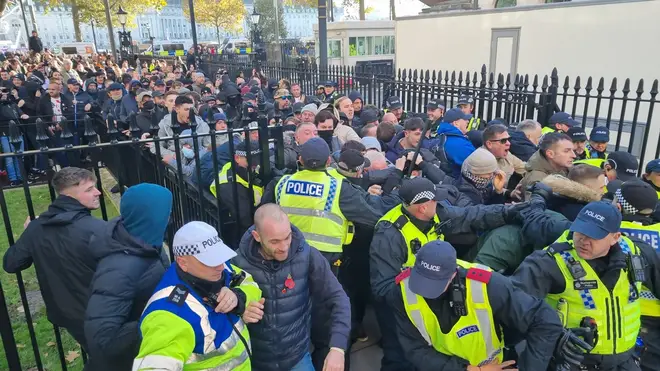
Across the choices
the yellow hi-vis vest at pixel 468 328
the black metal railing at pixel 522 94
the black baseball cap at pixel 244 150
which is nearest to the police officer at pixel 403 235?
the yellow hi-vis vest at pixel 468 328

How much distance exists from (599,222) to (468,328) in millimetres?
978

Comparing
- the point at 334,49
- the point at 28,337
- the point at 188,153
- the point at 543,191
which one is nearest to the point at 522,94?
the point at 543,191

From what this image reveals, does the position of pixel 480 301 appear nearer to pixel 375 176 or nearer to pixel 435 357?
pixel 435 357

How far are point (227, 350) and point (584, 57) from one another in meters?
11.3

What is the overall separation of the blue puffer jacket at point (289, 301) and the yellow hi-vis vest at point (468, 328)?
1.50 feet

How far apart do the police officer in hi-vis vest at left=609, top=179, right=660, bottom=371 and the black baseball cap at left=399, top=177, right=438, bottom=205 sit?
50.8 inches

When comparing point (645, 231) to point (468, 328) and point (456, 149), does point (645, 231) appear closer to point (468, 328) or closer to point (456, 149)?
point (468, 328)

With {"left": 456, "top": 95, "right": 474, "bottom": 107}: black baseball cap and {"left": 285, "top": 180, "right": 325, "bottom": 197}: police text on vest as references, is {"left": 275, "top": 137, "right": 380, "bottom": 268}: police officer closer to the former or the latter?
{"left": 285, "top": 180, "right": 325, "bottom": 197}: police text on vest

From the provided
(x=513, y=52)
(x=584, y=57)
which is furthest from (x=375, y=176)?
(x=513, y=52)

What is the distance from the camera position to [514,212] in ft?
11.1

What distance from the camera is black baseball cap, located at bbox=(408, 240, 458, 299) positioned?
2504 millimetres

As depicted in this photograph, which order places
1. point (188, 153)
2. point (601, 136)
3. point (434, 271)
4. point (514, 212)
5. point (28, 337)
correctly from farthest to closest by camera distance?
point (188, 153) < point (601, 136) < point (28, 337) < point (514, 212) < point (434, 271)

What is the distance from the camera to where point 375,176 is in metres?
4.36

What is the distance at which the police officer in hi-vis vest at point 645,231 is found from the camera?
9.87 ft
